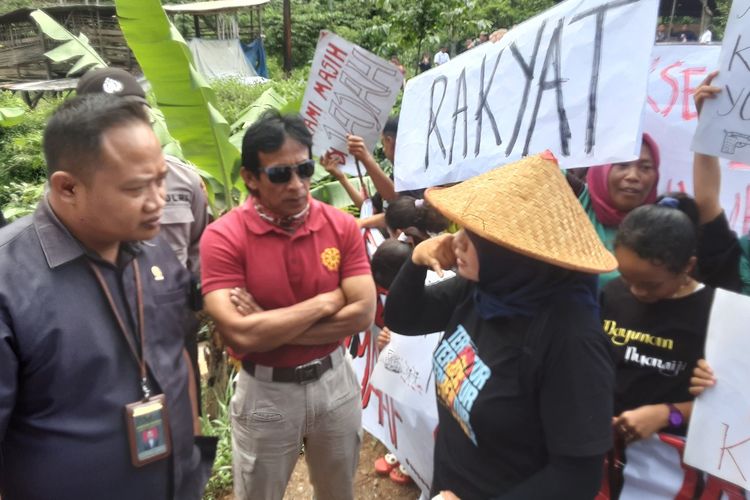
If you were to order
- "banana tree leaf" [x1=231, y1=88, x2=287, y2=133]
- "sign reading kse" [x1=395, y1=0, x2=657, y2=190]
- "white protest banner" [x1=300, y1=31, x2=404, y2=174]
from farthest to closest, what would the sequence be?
"banana tree leaf" [x1=231, y1=88, x2=287, y2=133] → "white protest banner" [x1=300, y1=31, x2=404, y2=174] → "sign reading kse" [x1=395, y1=0, x2=657, y2=190]

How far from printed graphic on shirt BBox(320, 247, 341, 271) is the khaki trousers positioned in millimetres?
361

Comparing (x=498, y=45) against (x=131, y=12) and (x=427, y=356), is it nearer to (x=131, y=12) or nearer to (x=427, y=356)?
(x=427, y=356)

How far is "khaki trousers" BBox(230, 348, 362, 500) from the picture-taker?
2223mm

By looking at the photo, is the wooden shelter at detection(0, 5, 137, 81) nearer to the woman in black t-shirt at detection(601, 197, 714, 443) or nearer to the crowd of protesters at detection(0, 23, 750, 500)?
the crowd of protesters at detection(0, 23, 750, 500)

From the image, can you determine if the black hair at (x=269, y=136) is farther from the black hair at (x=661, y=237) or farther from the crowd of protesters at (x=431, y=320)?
the black hair at (x=661, y=237)

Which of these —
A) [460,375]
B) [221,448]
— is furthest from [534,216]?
[221,448]

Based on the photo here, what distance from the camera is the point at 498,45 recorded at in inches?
101

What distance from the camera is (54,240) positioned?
1410 mm

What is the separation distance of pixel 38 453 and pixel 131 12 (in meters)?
2.57

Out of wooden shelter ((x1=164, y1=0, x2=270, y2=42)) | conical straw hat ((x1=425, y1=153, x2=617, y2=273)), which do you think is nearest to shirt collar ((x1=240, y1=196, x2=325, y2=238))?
conical straw hat ((x1=425, y1=153, x2=617, y2=273))

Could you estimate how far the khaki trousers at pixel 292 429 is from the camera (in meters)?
2.22

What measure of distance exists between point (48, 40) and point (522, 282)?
53.3 ft

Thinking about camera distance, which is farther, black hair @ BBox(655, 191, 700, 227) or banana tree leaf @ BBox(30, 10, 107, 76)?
banana tree leaf @ BBox(30, 10, 107, 76)

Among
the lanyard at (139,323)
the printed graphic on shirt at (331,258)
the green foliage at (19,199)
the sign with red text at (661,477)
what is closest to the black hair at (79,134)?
the lanyard at (139,323)
